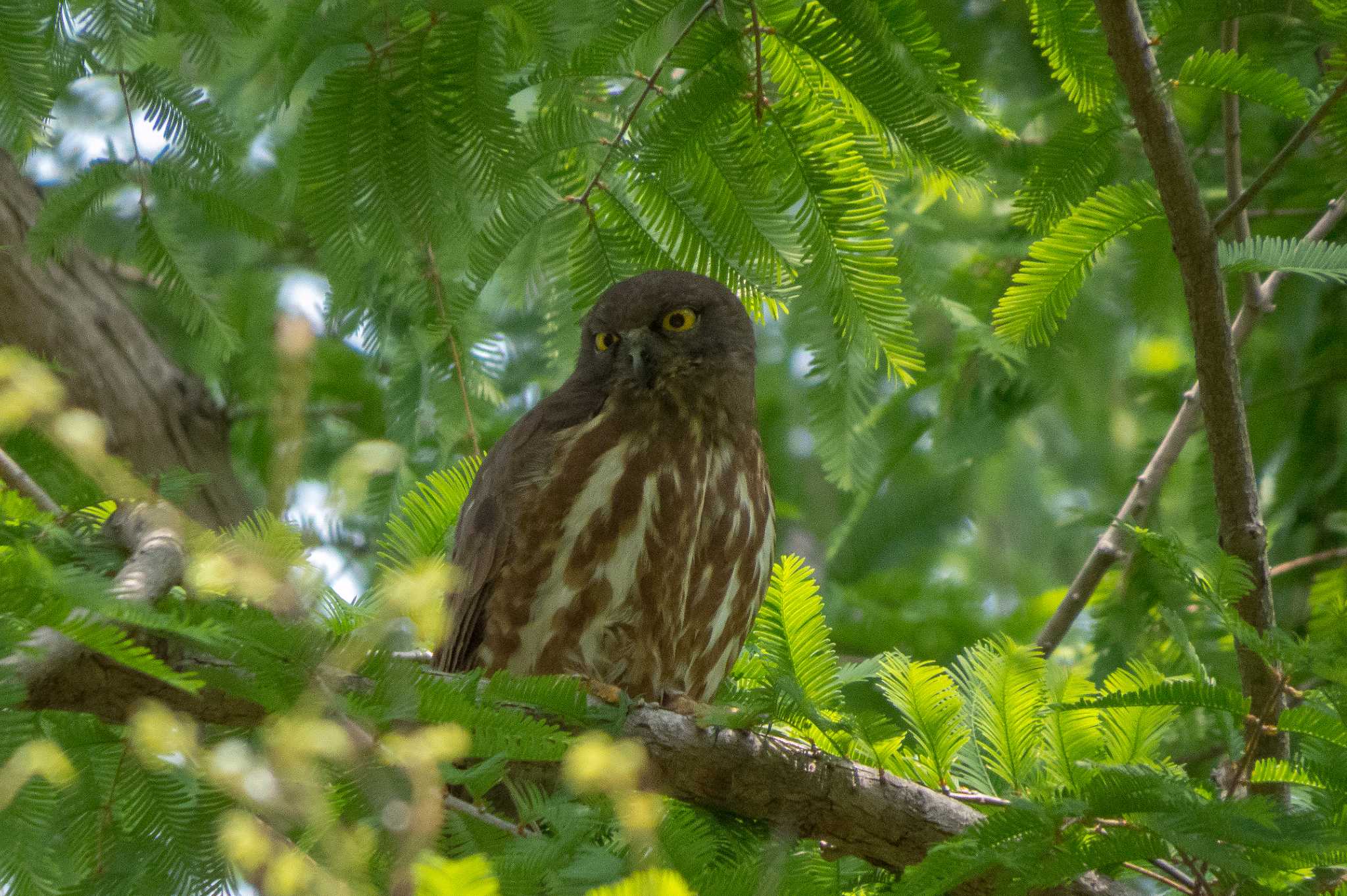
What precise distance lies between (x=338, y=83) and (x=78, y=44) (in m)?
1.02

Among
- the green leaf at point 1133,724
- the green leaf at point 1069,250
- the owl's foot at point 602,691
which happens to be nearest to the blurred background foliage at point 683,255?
the green leaf at point 1069,250

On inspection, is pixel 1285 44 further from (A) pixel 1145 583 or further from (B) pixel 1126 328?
(B) pixel 1126 328

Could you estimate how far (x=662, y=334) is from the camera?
4402 millimetres

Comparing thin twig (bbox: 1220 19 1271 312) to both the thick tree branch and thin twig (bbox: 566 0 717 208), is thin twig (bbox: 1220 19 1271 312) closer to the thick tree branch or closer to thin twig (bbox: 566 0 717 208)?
the thick tree branch

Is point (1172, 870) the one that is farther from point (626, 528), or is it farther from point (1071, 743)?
point (626, 528)

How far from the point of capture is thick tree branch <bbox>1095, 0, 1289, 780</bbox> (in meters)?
2.86

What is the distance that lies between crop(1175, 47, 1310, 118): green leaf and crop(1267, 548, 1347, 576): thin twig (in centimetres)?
169

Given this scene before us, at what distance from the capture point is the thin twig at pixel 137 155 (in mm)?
3991

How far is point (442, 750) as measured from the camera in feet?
6.37

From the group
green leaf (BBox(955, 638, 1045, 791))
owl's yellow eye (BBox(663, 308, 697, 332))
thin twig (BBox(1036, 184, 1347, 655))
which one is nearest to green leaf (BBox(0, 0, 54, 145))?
owl's yellow eye (BBox(663, 308, 697, 332))

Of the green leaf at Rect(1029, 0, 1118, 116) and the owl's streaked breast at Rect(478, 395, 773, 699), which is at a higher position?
the green leaf at Rect(1029, 0, 1118, 116)

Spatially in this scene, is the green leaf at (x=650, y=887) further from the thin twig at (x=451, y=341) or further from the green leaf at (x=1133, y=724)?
the thin twig at (x=451, y=341)

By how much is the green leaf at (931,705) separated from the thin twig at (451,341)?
65.6 inches

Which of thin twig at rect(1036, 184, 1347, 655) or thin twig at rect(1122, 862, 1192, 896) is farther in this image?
thin twig at rect(1036, 184, 1347, 655)
